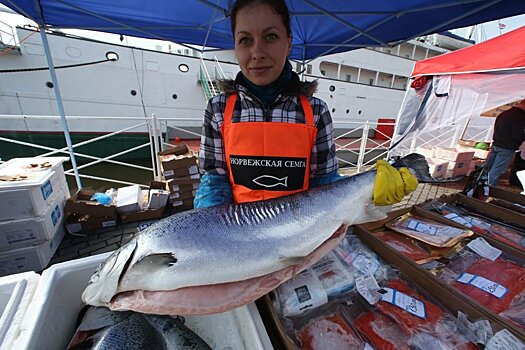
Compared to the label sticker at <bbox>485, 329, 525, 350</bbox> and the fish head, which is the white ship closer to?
the label sticker at <bbox>485, 329, 525, 350</bbox>

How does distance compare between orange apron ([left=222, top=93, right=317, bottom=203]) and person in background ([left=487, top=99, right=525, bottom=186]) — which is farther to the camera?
person in background ([left=487, top=99, right=525, bottom=186])

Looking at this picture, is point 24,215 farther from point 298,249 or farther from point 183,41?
point 183,41

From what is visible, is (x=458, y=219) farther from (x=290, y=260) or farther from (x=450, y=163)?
(x=450, y=163)

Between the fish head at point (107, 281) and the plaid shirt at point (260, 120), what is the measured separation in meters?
0.80

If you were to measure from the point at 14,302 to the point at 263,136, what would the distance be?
1.41 meters

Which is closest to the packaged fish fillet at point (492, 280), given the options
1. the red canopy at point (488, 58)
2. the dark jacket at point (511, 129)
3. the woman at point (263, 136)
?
the woman at point (263, 136)

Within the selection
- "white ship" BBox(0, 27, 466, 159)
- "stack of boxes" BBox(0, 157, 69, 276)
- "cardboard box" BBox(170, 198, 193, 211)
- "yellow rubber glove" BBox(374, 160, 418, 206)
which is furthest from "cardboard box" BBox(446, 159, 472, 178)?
"stack of boxes" BBox(0, 157, 69, 276)

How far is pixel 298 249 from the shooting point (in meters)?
1.18

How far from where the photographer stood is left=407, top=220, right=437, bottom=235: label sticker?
5.85 feet

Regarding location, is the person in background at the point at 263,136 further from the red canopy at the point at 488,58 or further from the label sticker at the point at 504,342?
the red canopy at the point at 488,58

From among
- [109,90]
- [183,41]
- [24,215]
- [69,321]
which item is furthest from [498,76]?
[109,90]

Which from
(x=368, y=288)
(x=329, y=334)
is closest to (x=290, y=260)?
(x=329, y=334)

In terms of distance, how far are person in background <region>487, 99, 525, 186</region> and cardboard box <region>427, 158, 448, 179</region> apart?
89 centimetres

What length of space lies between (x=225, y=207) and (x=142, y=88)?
10927 millimetres
